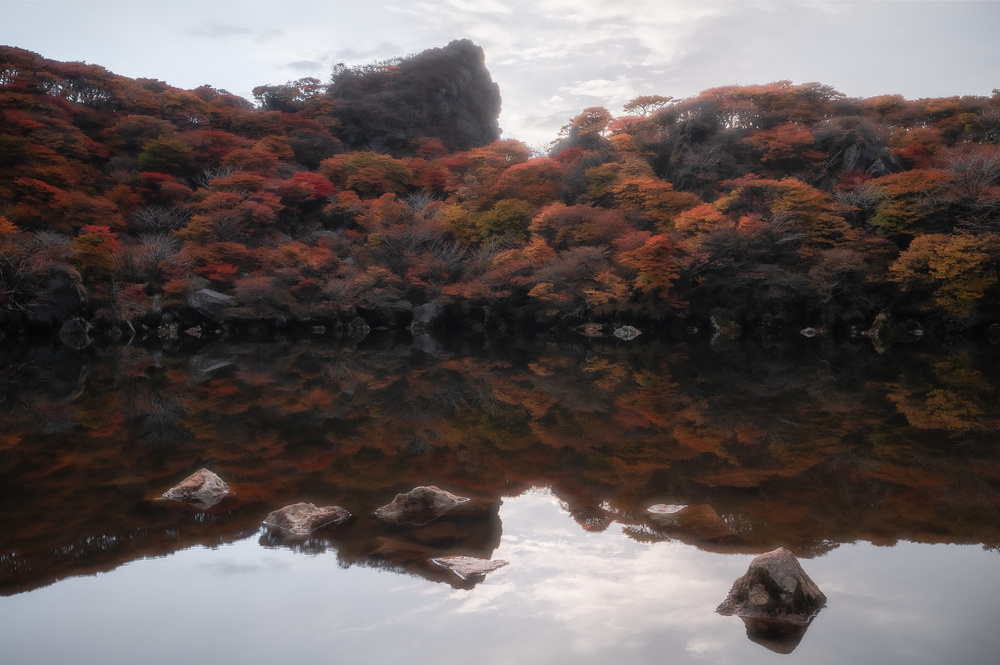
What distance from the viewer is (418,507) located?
4.90 metres

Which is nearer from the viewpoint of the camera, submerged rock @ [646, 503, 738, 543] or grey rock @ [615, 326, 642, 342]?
submerged rock @ [646, 503, 738, 543]

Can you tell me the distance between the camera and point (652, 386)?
38.0 ft

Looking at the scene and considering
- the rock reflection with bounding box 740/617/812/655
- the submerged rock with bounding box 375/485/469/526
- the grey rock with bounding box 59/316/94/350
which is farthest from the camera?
the grey rock with bounding box 59/316/94/350

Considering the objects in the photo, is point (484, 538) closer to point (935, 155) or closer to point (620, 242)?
point (620, 242)

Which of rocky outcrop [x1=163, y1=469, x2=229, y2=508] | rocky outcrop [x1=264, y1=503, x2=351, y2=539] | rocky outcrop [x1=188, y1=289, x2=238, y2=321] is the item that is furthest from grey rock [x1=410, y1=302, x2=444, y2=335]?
rocky outcrop [x1=264, y1=503, x2=351, y2=539]

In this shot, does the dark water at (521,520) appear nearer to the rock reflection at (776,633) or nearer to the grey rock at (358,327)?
the rock reflection at (776,633)

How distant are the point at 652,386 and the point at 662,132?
27146 millimetres

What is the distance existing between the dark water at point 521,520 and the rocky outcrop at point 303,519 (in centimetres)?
13

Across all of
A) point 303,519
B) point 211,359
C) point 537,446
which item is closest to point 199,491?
point 303,519

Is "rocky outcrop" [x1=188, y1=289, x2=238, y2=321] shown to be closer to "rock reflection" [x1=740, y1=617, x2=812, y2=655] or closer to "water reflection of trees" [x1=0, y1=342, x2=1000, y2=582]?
"water reflection of trees" [x1=0, y1=342, x2=1000, y2=582]

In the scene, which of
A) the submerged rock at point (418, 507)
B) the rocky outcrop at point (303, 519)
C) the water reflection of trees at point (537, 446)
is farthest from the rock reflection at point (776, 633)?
the rocky outcrop at point (303, 519)

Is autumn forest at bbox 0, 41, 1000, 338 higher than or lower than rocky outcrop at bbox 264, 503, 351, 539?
higher

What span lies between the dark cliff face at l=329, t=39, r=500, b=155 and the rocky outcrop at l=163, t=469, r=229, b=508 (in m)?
46.8

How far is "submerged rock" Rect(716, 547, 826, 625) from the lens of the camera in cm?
331
